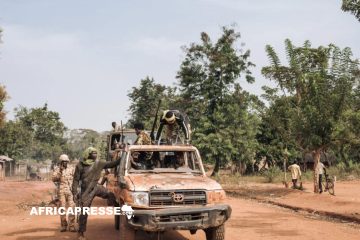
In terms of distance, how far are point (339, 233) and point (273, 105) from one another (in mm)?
14018

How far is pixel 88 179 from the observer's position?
863 centimetres

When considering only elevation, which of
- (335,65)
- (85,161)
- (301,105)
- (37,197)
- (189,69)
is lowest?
(37,197)

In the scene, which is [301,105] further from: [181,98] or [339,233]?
[181,98]

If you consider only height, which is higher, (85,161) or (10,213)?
(85,161)

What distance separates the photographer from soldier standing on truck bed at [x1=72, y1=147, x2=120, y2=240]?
852 centimetres

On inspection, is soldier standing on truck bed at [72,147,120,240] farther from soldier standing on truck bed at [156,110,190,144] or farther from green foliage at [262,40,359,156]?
green foliage at [262,40,359,156]

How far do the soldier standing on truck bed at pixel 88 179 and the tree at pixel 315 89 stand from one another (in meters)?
14.1

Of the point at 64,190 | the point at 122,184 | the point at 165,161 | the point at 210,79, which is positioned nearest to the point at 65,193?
the point at 64,190

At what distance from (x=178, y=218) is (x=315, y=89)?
50.5ft

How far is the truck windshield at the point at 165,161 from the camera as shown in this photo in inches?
334

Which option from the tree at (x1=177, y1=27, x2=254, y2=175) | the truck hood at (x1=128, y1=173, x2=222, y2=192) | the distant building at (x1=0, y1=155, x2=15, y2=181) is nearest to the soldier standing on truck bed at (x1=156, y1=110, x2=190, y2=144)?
the truck hood at (x1=128, y1=173, x2=222, y2=192)

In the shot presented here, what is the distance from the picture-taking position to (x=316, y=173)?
20.6 meters

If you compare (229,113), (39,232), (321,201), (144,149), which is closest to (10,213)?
(39,232)

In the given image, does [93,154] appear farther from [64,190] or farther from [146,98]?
[146,98]
